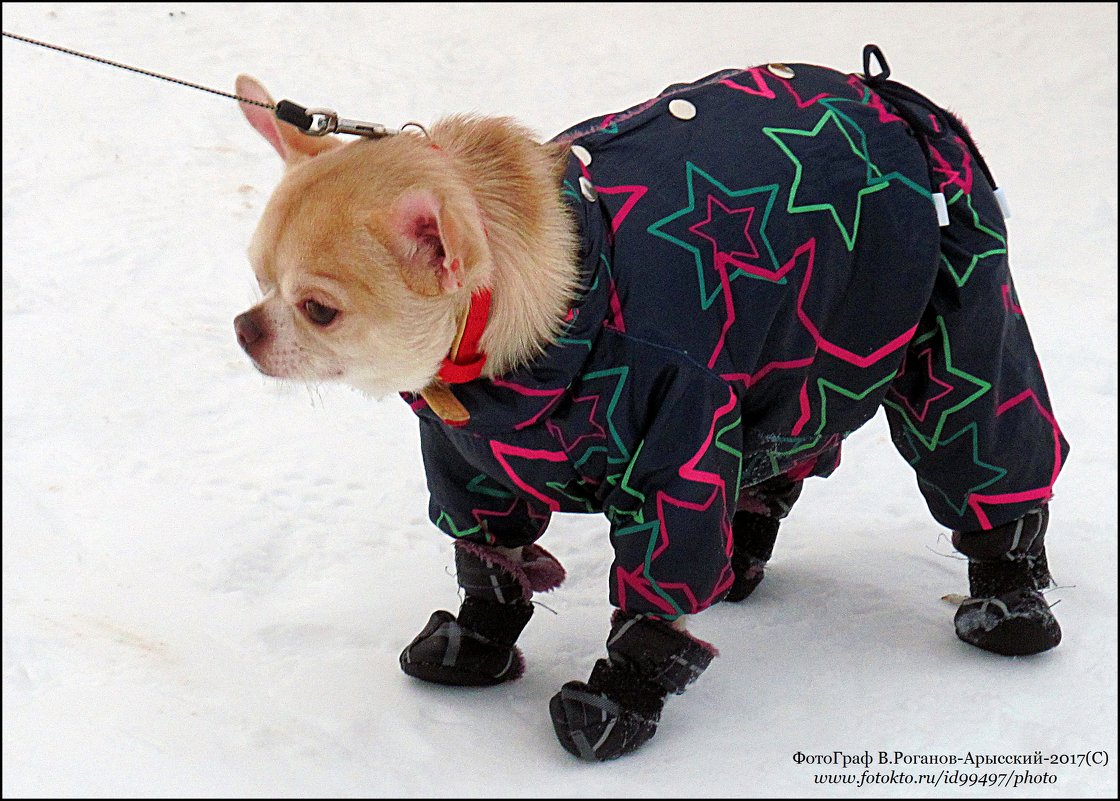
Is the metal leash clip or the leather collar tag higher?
the metal leash clip

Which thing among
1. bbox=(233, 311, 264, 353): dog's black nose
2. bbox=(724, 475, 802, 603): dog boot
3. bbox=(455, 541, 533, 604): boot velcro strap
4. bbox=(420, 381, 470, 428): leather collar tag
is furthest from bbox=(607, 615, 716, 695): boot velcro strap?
bbox=(233, 311, 264, 353): dog's black nose

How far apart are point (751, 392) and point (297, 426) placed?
1.18 metres

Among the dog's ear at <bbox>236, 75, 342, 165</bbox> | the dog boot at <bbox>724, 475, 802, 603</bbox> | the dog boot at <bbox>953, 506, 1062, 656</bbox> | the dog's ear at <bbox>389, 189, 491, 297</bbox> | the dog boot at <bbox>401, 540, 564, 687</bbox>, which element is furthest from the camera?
the dog boot at <bbox>724, 475, 802, 603</bbox>

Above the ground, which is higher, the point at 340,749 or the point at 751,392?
the point at 751,392

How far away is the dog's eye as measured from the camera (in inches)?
58.7

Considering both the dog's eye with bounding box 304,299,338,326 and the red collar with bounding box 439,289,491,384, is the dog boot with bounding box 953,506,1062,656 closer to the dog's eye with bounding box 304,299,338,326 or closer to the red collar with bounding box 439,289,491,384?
the red collar with bounding box 439,289,491,384

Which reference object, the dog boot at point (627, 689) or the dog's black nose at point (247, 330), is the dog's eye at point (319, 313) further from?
the dog boot at point (627, 689)

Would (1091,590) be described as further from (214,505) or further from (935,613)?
(214,505)

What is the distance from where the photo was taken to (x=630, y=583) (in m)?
1.62

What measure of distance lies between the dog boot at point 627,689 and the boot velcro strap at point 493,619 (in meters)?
0.18

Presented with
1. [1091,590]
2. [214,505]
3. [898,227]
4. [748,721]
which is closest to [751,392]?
[898,227]

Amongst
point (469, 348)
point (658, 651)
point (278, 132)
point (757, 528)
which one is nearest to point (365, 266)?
point (469, 348)

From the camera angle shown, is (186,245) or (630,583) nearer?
(630,583)

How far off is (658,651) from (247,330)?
2.13 feet
